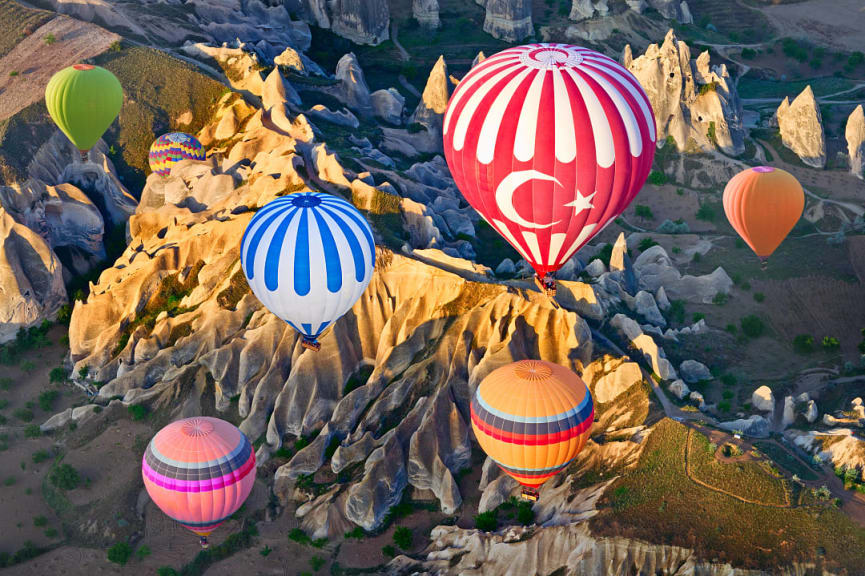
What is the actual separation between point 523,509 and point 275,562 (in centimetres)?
1003

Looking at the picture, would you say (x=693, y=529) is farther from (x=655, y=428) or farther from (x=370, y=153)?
(x=370, y=153)

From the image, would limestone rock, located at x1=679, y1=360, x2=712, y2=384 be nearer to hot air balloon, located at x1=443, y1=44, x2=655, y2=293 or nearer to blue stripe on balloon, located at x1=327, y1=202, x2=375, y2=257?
hot air balloon, located at x1=443, y1=44, x2=655, y2=293

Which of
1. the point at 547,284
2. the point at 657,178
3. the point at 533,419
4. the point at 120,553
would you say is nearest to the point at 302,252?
the point at 547,284

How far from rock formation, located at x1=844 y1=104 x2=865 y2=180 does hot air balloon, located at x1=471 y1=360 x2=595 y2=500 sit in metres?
36.4

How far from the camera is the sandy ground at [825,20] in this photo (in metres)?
104

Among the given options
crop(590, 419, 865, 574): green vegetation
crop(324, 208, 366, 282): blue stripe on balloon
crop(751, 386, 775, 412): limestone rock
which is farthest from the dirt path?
crop(324, 208, 366, 282): blue stripe on balloon

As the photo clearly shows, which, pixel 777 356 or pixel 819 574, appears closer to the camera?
pixel 819 574

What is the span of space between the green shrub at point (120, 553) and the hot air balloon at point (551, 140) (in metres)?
19.6

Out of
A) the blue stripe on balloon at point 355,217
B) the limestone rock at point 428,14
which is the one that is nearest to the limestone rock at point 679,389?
the blue stripe on balloon at point 355,217

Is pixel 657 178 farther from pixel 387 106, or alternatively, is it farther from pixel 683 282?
pixel 387 106

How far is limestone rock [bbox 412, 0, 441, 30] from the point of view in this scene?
10294 centimetres

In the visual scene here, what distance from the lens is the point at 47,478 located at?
57.3 meters

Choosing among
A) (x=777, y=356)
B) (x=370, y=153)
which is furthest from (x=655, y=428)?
(x=370, y=153)

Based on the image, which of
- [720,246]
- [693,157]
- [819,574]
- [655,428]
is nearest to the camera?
[819,574]
